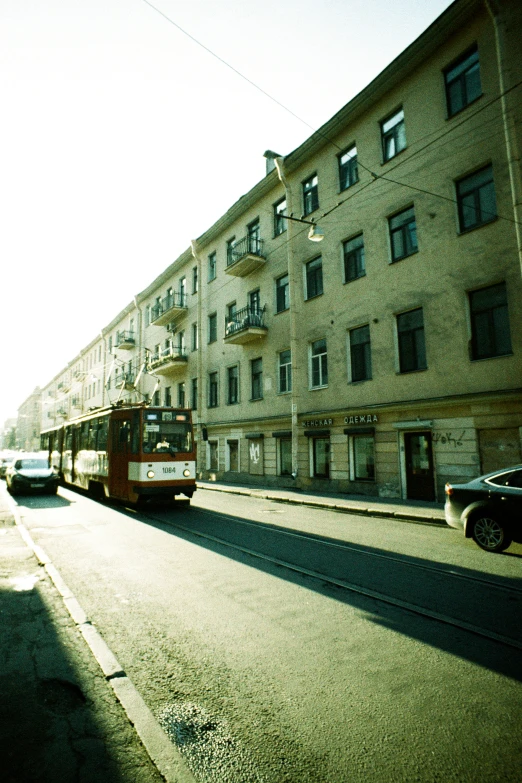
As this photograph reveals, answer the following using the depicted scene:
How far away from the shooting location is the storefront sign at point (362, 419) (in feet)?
52.2

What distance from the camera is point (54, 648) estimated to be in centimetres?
409

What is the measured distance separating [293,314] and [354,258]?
375 centimetres

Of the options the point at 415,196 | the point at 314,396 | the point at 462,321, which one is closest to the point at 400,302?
the point at 462,321

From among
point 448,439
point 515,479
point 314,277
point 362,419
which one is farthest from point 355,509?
point 314,277

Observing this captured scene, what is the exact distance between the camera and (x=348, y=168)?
18219 mm

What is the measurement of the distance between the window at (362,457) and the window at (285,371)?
4868mm

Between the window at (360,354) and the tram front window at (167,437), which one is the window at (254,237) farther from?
the tram front window at (167,437)

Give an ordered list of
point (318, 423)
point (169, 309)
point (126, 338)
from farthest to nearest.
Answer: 1. point (126, 338)
2. point (169, 309)
3. point (318, 423)

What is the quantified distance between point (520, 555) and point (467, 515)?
97cm

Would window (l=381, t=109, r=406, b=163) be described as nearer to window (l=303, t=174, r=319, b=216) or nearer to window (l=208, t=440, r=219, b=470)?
window (l=303, t=174, r=319, b=216)

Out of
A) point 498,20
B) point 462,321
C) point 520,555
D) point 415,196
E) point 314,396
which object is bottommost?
point 520,555

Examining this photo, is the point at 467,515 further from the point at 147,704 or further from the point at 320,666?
the point at 147,704

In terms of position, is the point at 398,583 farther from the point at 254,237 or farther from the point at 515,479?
the point at 254,237

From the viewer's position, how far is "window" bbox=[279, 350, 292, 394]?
2083 cm
